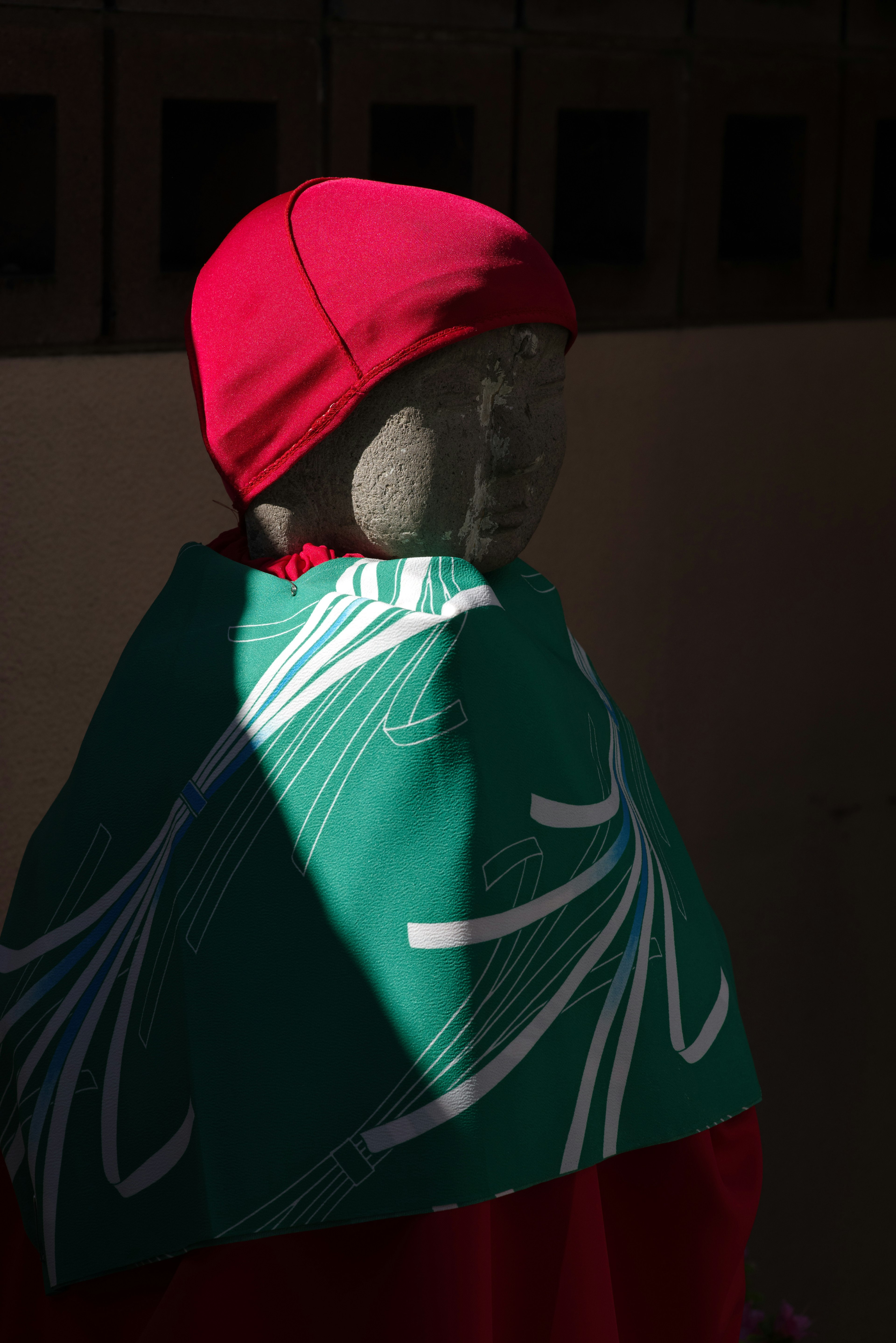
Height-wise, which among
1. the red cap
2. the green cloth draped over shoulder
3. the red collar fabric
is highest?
the red cap

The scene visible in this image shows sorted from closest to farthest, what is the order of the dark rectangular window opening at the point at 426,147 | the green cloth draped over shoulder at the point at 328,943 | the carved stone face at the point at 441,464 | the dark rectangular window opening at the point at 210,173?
the green cloth draped over shoulder at the point at 328,943, the carved stone face at the point at 441,464, the dark rectangular window opening at the point at 210,173, the dark rectangular window opening at the point at 426,147

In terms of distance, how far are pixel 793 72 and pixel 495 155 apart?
71 centimetres

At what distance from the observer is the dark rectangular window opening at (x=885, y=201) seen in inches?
114

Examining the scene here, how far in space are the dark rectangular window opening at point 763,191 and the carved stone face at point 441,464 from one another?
1687 millimetres

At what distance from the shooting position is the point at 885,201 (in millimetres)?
2932

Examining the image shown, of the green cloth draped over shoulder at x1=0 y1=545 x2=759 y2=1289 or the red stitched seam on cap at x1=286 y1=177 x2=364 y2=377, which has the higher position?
the red stitched seam on cap at x1=286 y1=177 x2=364 y2=377

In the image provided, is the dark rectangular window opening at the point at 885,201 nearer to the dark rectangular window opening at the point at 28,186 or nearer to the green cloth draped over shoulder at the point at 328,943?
the dark rectangular window opening at the point at 28,186

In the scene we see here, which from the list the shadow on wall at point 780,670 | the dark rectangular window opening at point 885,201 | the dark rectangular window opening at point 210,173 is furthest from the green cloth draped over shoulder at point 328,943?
the dark rectangular window opening at point 885,201

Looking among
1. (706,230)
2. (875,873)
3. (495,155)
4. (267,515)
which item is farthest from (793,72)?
(267,515)

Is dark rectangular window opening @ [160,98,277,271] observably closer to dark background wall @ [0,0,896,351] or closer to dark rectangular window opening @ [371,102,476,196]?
dark background wall @ [0,0,896,351]

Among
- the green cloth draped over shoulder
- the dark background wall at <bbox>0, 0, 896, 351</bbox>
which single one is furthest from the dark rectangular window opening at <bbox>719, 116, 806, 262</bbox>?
the green cloth draped over shoulder

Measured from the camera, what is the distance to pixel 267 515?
1217 millimetres

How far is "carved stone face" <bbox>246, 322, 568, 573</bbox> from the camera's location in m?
1.14

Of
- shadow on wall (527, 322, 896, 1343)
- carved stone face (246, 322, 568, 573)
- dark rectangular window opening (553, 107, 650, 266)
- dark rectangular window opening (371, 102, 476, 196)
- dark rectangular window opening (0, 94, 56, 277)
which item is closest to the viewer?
carved stone face (246, 322, 568, 573)
